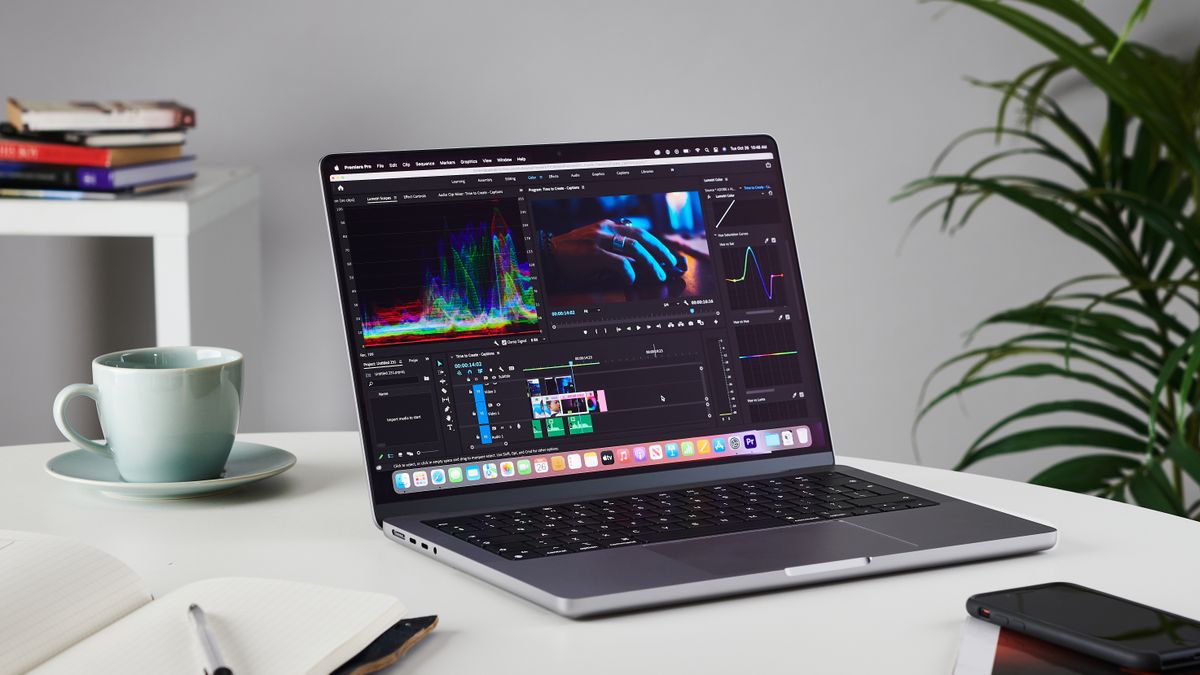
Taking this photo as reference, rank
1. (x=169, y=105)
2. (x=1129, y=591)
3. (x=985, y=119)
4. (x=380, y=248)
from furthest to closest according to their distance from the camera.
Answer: (x=985, y=119) < (x=169, y=105) < (x=380, y=248) < (x=1129, y=591)

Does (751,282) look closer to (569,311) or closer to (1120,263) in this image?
(569,311)

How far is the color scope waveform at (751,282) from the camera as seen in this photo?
2.82ft

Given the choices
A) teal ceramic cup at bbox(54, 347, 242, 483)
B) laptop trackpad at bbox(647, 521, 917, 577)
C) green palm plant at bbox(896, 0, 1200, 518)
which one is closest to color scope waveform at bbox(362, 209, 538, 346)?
teal ceramic cup at bbox(54, 347, 242, 483)

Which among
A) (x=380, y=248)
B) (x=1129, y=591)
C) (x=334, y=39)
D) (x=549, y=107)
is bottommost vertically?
(x=1129, y=591)

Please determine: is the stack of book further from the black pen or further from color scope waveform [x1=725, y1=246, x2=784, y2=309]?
the black pen

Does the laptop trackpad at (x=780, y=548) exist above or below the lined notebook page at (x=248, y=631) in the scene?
below

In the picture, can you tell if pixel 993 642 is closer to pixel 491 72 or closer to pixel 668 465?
pixel 668 465

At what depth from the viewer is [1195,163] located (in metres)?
1.32

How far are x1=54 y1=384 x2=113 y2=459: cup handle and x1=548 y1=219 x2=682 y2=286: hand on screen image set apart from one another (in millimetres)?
322

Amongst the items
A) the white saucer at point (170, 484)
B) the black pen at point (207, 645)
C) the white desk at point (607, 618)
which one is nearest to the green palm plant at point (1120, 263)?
the white desk at point (607, 618)

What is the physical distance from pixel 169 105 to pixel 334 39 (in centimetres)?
30

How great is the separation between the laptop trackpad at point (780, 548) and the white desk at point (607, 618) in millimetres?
15

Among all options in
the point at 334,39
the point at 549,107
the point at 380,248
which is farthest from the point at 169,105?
the point at 380,248

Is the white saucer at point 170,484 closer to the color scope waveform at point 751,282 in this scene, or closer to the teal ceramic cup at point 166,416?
the teal ceramic cup at point 166,416
